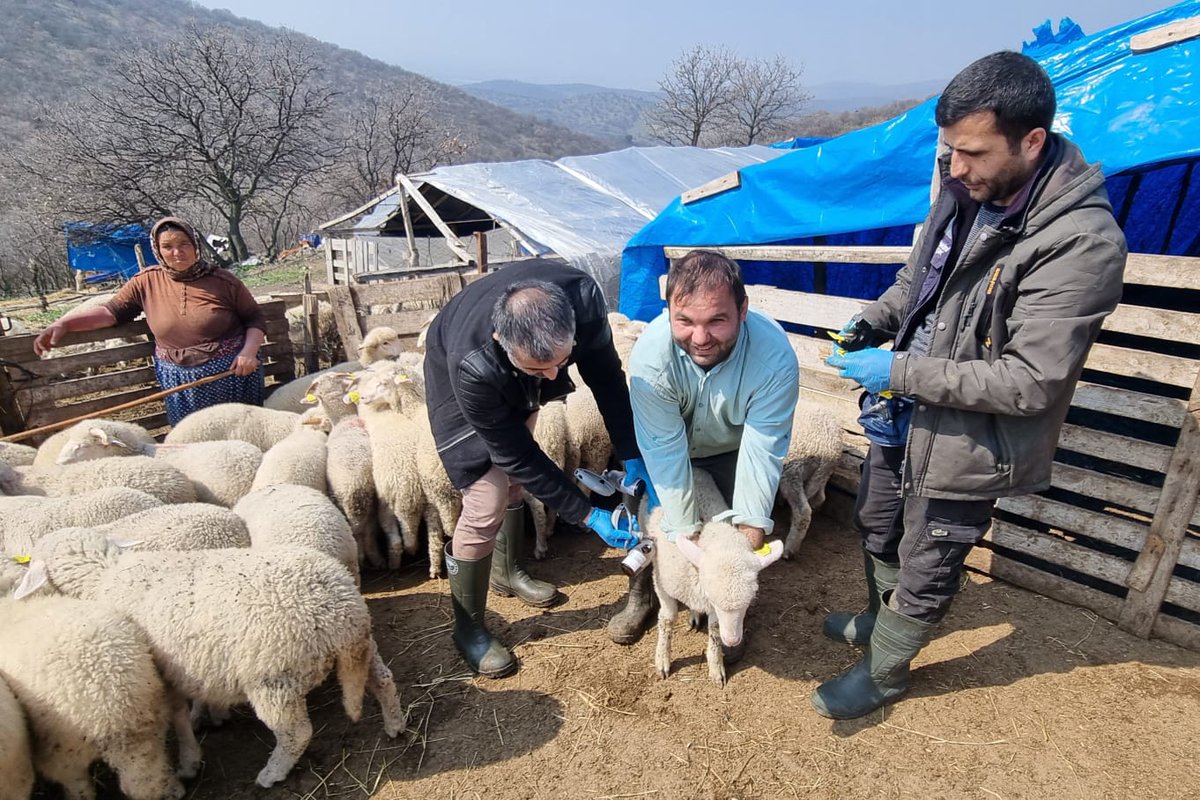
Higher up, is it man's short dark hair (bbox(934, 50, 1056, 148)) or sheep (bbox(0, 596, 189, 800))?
man's short dark hair (bbox(934, 50, 1056, 148))

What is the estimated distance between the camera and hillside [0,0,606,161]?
179 ft

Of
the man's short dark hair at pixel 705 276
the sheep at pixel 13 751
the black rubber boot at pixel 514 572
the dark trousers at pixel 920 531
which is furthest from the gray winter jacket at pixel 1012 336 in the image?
the sheep at pixel 13 751

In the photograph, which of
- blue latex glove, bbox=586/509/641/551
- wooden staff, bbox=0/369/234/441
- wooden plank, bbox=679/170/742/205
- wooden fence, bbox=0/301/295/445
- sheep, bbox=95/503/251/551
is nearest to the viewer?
blue latex glove, bbox=586/509/641/551

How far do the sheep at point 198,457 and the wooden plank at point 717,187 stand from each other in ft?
14.6

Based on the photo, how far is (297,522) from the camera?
3287 millimetres

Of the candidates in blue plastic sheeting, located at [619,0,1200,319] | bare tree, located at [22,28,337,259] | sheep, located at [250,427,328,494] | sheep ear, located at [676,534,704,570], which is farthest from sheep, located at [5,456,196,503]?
bare tree, located at [22,28,337,259]

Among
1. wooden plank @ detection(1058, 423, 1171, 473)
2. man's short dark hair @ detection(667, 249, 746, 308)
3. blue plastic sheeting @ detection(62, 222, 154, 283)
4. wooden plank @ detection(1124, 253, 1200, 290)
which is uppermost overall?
wooden plank @ detection(1124, 253, 1200, 290)

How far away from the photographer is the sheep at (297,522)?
3.23m

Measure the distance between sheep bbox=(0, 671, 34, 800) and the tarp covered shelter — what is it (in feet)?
26.0

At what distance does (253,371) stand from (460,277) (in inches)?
110

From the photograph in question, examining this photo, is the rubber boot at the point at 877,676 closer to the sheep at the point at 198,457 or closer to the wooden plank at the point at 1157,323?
the wooden plank at the point at 1157,323

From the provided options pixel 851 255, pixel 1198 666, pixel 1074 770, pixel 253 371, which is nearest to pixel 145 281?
pixel 253 371

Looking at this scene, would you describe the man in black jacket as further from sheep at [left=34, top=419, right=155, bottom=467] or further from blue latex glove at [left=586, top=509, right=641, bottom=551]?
sheep at [left=34, top=419, right=155, bottom=467]

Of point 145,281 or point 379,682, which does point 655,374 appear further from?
point 145,281
